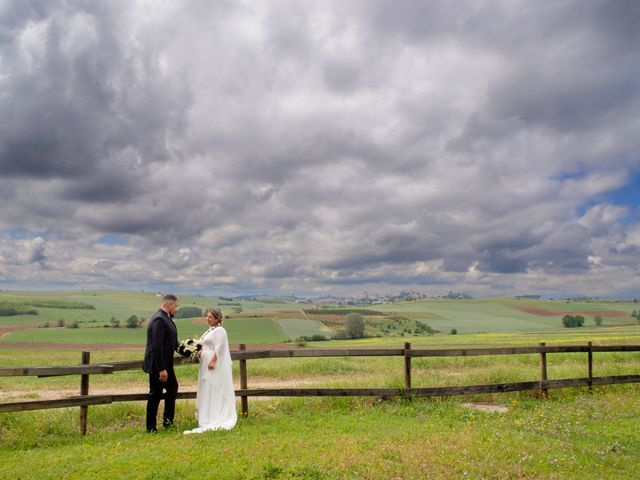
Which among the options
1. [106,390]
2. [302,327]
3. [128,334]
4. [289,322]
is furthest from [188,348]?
[289,322]

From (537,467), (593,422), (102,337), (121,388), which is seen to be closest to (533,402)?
(593,422)

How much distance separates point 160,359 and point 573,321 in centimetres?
9732

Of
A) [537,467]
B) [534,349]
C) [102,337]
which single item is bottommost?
[102,337]

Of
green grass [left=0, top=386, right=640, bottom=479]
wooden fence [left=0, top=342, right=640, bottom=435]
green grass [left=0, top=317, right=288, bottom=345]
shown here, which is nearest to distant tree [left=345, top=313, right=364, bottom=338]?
green grass [left=0, top=317, right=288, bottom=345]

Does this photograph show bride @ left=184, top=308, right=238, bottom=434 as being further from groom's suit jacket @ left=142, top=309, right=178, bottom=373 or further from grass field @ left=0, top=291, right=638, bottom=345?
grass field @ left=0, top=291, right=638, bottom=345

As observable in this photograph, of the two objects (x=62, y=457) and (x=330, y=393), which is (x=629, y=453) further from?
(x=62, y=457)

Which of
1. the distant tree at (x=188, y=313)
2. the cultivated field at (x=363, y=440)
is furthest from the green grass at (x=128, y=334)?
the cultivated field at (x=363, y=440)

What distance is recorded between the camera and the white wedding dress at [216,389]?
9.70m

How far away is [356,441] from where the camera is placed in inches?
320

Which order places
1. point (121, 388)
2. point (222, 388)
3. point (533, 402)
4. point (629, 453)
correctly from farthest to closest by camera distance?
point (121, 388) → point (533, 402) → point (222, 388) → point (629, 453)

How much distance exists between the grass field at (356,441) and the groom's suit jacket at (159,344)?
125 cm

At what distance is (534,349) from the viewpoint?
12602mm

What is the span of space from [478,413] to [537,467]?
371 centimetres

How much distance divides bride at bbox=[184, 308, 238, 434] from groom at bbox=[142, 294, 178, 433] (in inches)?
23.1
